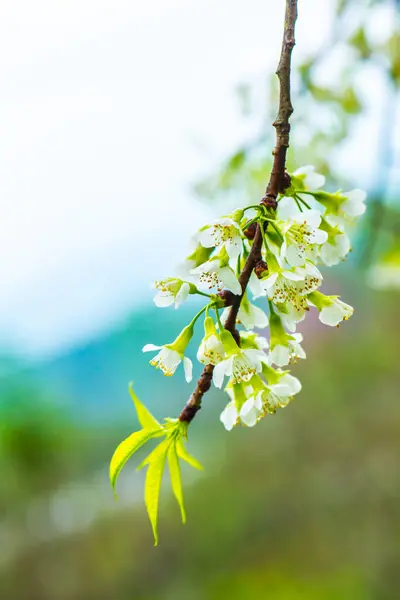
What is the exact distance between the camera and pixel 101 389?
10.5ft

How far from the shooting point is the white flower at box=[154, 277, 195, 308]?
461 millimetres

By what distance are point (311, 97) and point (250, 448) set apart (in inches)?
90.3

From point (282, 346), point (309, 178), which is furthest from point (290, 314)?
point (309, 178)

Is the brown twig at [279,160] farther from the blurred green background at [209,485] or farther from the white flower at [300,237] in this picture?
the blurred green background at [209,485]

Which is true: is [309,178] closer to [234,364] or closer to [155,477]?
[234,364]

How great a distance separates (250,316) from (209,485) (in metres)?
2.74

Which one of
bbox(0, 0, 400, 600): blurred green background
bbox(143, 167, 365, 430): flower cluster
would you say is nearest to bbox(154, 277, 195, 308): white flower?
bbox(143, 167, 365, 430): flower cluster

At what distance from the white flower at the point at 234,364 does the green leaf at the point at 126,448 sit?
91mm

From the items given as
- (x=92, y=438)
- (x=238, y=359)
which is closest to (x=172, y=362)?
(x=238, y=359)

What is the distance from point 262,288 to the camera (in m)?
0.43

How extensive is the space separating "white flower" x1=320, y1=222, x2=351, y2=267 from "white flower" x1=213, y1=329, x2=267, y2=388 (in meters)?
0.11

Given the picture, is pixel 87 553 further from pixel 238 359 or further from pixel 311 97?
pixel 238 359

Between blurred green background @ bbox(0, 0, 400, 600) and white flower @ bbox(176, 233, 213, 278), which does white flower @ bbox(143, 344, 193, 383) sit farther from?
blurred green background @ bbox(0, 0, 400, 600)

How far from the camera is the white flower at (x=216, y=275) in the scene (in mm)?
424
